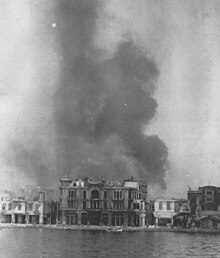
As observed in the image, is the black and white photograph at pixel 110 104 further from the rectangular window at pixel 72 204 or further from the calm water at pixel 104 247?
the rectangular window at pixel 72 204

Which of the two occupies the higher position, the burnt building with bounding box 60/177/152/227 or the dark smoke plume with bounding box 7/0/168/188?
the dark smoke plume with bounding box 7/0/168/188

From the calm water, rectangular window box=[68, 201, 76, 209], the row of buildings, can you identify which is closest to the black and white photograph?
the calm water

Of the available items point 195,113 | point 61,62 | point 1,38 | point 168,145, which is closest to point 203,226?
point 168,145

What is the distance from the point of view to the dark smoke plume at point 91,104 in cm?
2936

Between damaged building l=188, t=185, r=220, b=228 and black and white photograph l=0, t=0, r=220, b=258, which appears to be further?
damaged building l=188, t=185, r=220, b=228

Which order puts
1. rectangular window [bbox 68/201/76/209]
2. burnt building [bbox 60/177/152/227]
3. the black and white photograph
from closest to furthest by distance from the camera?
the black and white photograph → burnt building [bbox 60/177/152/227] → rectangular window [bbox 68/201/76/209]

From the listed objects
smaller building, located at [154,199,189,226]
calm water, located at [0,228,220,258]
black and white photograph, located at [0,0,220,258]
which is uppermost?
black and white photograph, located at [0,0,220,258]

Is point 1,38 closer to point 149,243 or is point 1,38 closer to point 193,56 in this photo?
point 193,56

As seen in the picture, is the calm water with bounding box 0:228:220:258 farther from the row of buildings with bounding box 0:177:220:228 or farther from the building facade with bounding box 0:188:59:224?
the building facade with bounding box 0:188:59:224

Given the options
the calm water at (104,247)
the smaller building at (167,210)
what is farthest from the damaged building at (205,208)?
the calm water at (104,247)

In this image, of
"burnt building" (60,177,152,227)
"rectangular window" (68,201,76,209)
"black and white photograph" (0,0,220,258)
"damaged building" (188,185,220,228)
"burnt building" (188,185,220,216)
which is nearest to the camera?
"black and white photograph" (0,0,220,258)

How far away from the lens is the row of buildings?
3869 centimetres

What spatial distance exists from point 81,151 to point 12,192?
Answer: 6913 millimetres

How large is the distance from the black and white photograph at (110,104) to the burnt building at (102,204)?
7.73ft
